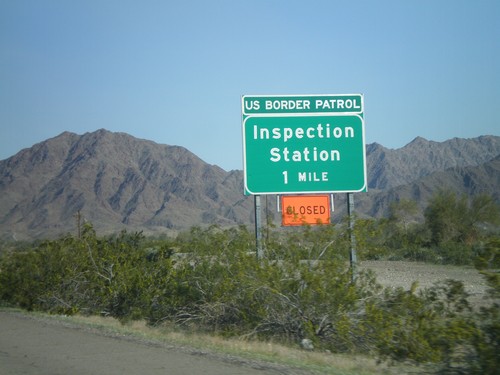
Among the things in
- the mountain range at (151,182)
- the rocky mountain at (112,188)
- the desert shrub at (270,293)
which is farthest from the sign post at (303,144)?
the rocky mountain at (112,188)

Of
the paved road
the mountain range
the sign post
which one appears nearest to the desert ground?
the paved road

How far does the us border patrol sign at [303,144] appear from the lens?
17266 mm

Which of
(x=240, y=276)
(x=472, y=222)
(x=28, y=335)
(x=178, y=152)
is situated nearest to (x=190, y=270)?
(x=240, y=276)

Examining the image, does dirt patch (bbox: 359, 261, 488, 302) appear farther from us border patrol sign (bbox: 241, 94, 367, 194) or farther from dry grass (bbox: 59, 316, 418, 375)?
dry grass (bbox: 59, 316, 418, 375)

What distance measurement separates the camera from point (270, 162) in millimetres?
17312

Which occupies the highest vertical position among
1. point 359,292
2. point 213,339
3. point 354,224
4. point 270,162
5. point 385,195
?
point 385,195

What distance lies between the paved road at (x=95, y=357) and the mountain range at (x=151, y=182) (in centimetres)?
8966

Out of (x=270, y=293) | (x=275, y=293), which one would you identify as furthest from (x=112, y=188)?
(x=275, y=293)

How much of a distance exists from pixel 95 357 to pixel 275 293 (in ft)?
15.5

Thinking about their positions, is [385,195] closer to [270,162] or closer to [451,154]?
[451,154]

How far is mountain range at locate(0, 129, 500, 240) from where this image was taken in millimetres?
112625

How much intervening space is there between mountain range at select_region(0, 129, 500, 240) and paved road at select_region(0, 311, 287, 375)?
294 ft

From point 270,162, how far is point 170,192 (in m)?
130

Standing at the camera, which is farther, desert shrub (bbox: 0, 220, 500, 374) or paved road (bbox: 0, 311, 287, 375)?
desert shrub (bbox: 0, 220, 500, 374)
